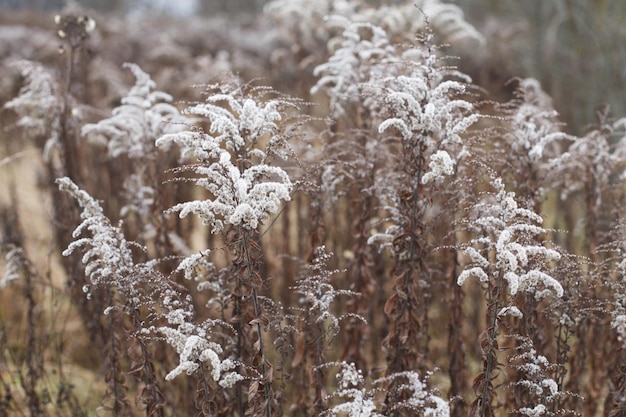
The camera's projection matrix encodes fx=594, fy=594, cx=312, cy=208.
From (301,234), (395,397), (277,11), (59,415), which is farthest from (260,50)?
(395,397)

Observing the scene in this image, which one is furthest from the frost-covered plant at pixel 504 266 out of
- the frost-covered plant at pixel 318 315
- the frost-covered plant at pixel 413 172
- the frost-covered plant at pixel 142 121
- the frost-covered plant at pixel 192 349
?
the frost-covered plant at pixel 142 121

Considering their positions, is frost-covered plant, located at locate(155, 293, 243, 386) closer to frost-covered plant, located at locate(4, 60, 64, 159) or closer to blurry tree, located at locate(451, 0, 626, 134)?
frost-covered plant, located at locate(4, 60, 64, 159)

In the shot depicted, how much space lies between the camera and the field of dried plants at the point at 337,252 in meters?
2.49

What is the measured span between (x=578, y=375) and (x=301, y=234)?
2.36 meters

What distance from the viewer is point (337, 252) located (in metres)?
→ 4.73

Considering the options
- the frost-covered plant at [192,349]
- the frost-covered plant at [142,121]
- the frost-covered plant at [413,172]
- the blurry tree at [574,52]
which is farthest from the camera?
the blurry tree at [574,52]

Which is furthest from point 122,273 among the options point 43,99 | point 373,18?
point 373,18

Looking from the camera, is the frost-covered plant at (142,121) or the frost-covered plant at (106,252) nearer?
the frost-covered plant at (106,252)

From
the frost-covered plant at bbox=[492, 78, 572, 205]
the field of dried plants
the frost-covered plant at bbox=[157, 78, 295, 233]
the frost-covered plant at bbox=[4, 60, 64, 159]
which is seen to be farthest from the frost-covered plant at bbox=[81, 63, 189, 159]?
the frost-covered plant at bbox=[492, 78, 572, 205]

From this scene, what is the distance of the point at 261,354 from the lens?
2.48 m

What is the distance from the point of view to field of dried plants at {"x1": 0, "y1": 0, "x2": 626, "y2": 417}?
2.49 m

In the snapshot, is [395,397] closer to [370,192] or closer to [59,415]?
[370,192]

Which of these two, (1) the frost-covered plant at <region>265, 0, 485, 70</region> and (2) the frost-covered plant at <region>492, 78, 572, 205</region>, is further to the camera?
(1) the frost-covered plant at <region>265, 0, 485, 70</region>

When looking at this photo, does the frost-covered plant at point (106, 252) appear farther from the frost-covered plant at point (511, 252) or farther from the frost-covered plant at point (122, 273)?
the frost-covered plant at point (511, 252)
